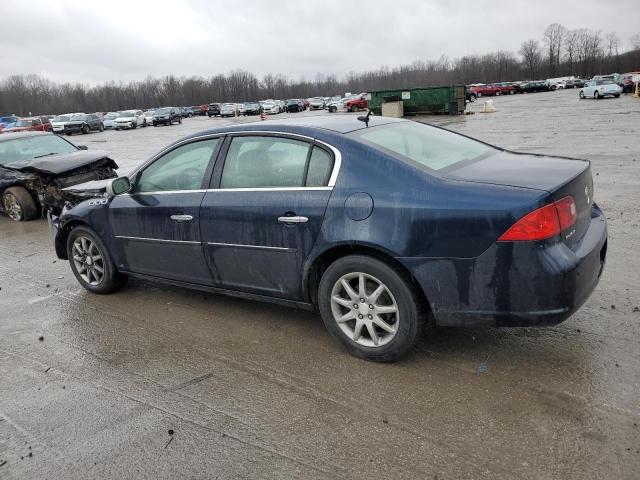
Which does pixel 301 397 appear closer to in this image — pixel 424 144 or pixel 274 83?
pixel 424 144

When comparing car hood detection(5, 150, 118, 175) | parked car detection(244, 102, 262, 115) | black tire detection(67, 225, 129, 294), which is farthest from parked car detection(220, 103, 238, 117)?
black tire detection(67, 225, 129, 294)

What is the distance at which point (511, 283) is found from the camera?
10.0 feet

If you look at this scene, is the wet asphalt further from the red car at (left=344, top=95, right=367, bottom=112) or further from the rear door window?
the red car at (left=344, top=95, right=367, bottom=112)

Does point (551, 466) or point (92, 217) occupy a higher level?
point (92, 217)

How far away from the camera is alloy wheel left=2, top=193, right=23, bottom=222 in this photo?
32.2 feet

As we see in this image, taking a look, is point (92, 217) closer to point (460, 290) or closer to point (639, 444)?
point (460, 290)

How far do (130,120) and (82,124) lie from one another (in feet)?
13.4

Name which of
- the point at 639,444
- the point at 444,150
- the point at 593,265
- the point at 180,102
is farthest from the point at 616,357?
the point at 180,102

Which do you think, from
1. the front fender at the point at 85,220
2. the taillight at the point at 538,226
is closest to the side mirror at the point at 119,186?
the front fender at the point at 85,220

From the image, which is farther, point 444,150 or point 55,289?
point 55,289

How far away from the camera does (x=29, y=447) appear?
121 inches

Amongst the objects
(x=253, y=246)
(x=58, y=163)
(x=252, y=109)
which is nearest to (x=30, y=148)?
(x=58, y=163)

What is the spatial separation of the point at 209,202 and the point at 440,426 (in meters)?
2.39

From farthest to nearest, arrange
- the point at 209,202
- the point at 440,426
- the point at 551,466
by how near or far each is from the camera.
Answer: the point at 209,202 < the point at 440,426 < the point at 551,466
